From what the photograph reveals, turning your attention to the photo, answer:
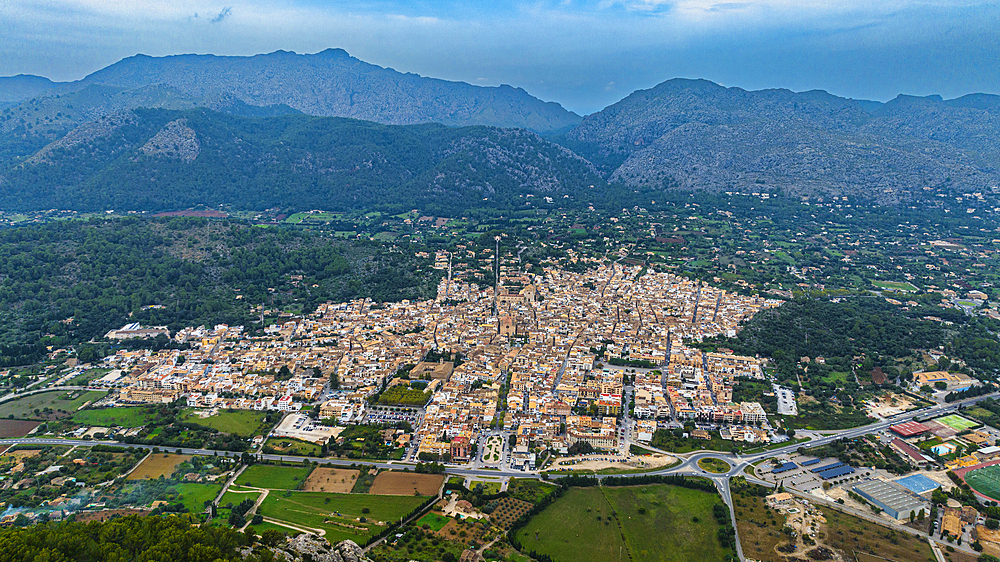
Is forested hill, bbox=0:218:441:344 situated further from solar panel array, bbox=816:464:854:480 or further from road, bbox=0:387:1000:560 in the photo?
solar panel array, bbox=816:464:854:480

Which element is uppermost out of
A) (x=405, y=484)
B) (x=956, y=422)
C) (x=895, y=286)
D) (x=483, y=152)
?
(x=483, y=152)

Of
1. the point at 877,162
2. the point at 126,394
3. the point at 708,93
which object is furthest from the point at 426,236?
the point at 708,93

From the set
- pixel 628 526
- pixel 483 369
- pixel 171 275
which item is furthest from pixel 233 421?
pixel 171 275

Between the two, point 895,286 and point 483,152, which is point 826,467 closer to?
point 895,286

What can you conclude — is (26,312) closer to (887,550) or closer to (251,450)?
(251,450)

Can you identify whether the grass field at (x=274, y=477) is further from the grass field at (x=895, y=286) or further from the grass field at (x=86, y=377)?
the grass field at (x=895, y=286)

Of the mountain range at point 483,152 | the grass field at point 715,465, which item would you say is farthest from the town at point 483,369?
the mountain range at point 483,152

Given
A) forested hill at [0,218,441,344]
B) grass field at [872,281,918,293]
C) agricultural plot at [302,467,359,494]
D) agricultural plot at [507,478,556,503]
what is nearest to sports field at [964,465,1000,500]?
agricultural plot at [507,478,556,503]
